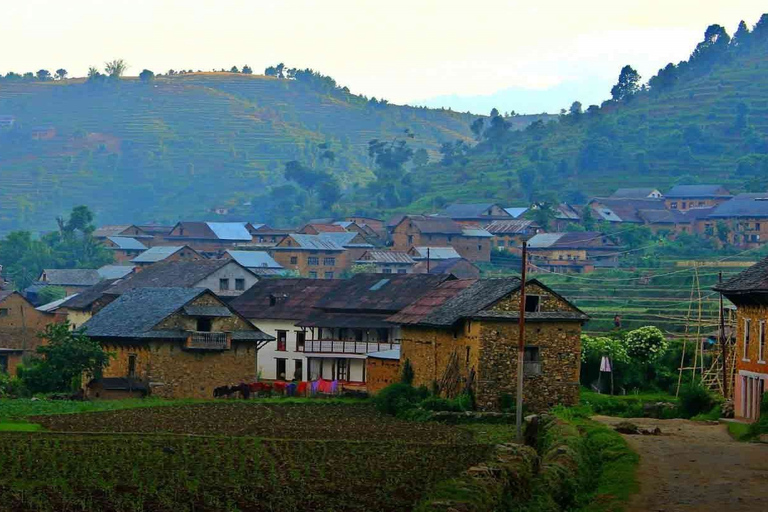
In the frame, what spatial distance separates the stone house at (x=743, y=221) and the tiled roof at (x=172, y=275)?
72.8m

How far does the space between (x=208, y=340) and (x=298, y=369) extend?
12.8m

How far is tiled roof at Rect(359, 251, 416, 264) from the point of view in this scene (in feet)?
476

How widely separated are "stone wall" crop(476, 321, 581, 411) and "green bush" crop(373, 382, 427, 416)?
289cm

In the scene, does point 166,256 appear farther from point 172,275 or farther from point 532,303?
point 532,303

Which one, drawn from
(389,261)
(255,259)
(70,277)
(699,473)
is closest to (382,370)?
(699,473)

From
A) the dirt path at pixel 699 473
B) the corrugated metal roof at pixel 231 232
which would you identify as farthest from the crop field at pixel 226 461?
the corrugated metal roof at pixel 231 232

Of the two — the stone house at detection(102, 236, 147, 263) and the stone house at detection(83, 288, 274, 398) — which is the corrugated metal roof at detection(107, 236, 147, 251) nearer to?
the stone house at detection(102, 236, 147, 263)

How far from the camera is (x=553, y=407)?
55.5 meters

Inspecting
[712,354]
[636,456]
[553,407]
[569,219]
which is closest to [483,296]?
[553,407]

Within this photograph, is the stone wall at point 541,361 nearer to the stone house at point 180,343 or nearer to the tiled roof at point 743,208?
the stone house at point 180,343

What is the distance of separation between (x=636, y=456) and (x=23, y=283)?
397ft

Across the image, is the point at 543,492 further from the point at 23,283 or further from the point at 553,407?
the point at 23,283

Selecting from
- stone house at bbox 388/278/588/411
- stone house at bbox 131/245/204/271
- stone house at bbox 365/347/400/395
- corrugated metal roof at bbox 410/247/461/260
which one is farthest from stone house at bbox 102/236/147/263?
stone house at bbox 388/278/588/411

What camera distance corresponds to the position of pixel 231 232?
573 ft
